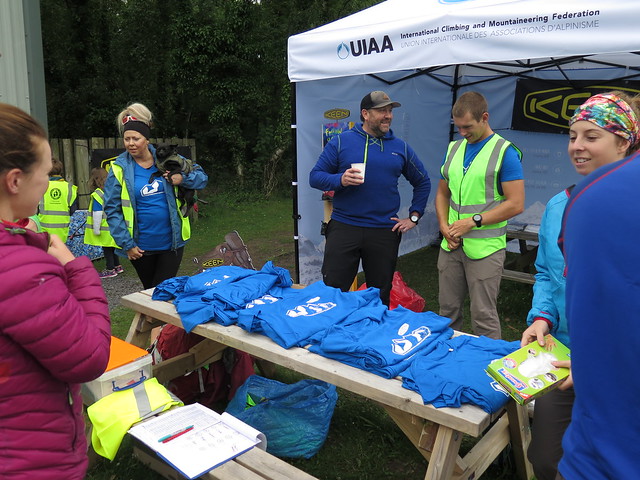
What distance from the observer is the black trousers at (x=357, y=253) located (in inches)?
155

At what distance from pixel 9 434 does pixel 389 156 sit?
318 cm

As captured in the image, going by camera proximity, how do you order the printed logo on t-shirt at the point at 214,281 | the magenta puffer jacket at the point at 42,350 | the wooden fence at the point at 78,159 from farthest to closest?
the wooden fence at the point at 78,159, the printed logo on t-shirt at the point at 214,281, the magenta puffer jacket at the point at 42,350

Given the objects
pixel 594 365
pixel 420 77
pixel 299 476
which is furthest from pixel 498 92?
pixel 594 365

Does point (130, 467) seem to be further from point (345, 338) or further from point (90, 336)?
point (90, 336)

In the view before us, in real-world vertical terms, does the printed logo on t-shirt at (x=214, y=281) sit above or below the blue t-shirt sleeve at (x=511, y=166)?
below

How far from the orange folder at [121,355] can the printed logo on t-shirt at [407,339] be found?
3.92ft

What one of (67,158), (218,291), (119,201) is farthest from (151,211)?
(67,158)

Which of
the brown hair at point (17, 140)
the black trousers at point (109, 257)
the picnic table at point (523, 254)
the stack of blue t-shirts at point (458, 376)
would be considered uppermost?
the brown hair at point (17, 140)

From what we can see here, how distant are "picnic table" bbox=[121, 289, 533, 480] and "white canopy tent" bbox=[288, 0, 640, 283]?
2240 mm

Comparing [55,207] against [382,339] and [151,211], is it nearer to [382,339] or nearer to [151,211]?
[151,211]

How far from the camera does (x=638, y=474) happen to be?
859 millimetres

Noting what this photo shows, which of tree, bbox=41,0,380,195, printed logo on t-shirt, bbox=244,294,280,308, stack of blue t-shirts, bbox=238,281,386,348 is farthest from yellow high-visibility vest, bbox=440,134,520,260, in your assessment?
tree, bbox=41,0,380,195

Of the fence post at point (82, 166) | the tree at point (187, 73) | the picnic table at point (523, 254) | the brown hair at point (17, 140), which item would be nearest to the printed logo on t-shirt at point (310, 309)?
the brown hair at point (17, 140)

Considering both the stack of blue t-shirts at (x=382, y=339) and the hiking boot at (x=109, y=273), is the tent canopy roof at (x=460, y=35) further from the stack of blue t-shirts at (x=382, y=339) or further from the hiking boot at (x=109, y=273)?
the hiking boot at (x=109, y=273)
